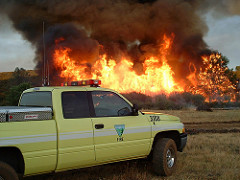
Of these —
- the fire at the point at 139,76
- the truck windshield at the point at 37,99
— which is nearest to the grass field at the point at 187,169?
the truck windshield at the point at 37,99

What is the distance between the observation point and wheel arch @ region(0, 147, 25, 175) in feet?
13.6

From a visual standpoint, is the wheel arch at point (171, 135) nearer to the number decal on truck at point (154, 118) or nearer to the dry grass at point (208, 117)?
the number decal on truck at point (154, 118)

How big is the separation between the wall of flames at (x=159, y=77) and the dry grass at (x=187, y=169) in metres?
36.3

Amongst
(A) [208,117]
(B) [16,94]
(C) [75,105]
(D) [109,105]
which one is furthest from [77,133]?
(B) [16,94]

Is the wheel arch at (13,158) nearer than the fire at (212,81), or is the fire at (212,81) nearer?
the wheel arch at (13,158)

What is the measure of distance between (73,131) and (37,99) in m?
1.04

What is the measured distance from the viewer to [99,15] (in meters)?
56.4

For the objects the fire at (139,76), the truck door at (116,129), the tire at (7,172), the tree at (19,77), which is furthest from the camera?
the tree at (19,77)

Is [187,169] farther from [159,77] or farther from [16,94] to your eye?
[159,77]

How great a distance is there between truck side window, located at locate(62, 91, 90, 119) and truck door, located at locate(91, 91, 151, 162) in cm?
18

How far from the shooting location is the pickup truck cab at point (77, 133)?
4.10 metres

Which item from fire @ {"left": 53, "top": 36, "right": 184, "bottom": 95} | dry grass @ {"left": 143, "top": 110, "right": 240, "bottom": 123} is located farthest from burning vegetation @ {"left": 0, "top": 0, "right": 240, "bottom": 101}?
dry grass @ {"left": 143, "top": 110, "right": 240, "bottom": 123}

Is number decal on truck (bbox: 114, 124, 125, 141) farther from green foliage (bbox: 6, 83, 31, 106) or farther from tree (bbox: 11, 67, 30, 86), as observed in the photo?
tree (bbox: 11, 67, 30, 86)

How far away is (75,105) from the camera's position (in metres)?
4.90
